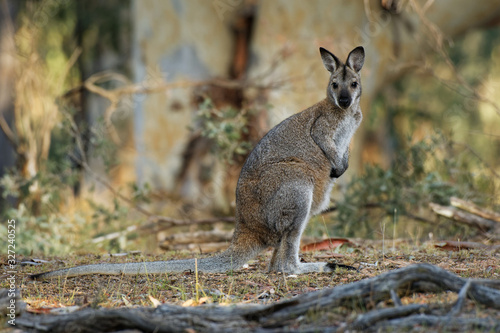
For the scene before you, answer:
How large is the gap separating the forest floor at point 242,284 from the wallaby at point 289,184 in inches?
4.2

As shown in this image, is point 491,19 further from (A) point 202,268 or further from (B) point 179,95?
(A) point 202,268

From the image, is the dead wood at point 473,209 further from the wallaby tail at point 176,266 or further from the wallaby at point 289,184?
the wallaby tail at point 176,266

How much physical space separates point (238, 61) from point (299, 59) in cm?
137

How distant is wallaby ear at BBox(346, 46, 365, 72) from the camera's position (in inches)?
214

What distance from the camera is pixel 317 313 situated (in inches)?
131

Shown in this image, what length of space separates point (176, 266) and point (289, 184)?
3.60 feet

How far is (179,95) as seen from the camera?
11.5 m

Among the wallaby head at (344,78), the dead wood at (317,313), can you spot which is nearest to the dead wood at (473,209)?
the wallaby head at (344,78)

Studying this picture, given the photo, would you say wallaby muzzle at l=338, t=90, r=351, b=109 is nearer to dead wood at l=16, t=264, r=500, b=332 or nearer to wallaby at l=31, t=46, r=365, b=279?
wallaby at l=31, t=46, r=365, b=279

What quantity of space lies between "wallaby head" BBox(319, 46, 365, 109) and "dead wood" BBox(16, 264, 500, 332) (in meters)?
2.20

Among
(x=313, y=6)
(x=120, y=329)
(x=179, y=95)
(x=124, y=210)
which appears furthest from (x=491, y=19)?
(x=120, y=329)

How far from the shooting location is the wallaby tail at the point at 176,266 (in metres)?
4.60

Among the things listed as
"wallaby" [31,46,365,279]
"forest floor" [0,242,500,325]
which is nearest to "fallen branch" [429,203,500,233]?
"forest floor" [0,242,500,325]

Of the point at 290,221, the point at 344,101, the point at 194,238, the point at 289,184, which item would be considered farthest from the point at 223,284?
the point at 194,238
